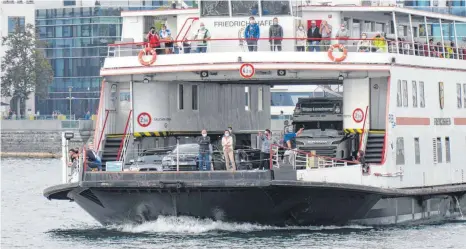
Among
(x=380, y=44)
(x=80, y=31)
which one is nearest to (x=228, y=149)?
(x=380, y=44)

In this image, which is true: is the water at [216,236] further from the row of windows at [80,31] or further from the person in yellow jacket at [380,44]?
the row of windows at [80,31]

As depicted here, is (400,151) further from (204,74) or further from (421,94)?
(204,74)

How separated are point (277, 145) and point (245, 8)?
16.8 ft

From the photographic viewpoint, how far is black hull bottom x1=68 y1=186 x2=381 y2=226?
32.1m

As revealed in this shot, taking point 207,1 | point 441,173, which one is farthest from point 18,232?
point 441,173

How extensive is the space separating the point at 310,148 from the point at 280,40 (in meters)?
2.78

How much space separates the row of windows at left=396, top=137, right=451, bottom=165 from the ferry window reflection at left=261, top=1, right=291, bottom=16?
4.35m

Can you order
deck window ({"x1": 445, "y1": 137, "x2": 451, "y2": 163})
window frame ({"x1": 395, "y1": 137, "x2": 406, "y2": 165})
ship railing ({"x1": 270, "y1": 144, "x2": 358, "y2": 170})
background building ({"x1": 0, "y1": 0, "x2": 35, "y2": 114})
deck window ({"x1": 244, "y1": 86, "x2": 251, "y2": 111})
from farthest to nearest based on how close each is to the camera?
1. background building ({"x1": 0, "y1": 0, "x2": 35, "y2": 114})
2. deck window ({"x1": 244, "y1": 86, "x2": 251, "y2": 111})
3. deck window ({"x1": 445, "y1": 137, "x2": 451, "y2": 163})
4. window frame ({"x1": 395, "y1": 137, "x2": 406, "y2": 165})
5. ship railing ({"x1": 270, "y1": 144, "x2": 358, "y2": 170})

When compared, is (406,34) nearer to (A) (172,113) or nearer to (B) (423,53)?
(B) (423,53)

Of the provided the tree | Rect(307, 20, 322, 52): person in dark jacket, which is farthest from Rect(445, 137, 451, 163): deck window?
the tree

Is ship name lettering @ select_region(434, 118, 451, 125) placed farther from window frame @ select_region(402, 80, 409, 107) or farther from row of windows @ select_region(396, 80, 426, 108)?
window frame @ select_region(402, 80, 409, 107)

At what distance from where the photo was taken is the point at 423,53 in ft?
124

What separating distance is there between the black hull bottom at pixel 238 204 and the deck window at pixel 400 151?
1985 mm

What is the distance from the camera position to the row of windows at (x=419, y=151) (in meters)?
35.8
